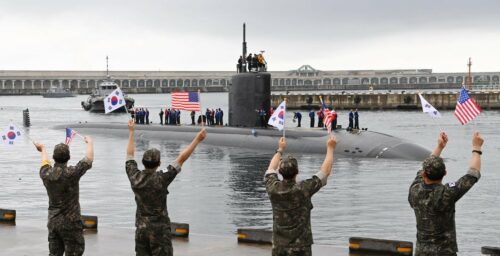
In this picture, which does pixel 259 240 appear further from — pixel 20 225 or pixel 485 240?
pixel 485 240

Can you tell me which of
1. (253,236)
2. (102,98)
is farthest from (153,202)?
(102,98)

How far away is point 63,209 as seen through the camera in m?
8.41

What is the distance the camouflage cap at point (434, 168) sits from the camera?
265 inches

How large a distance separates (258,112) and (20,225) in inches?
802

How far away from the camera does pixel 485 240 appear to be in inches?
601

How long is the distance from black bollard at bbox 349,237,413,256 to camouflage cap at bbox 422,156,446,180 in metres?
3.74

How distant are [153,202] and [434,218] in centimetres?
286

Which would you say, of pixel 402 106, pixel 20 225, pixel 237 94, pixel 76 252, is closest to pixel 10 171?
pixel 237 94

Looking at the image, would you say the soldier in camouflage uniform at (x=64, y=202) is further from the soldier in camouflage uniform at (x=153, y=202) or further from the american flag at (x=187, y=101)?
the american flag at (x=187, y=101)

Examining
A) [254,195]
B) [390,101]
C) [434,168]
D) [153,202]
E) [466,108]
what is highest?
[466,108]

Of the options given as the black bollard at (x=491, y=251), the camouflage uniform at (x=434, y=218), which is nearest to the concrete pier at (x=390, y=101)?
the black bollard at (x=491, y=251)

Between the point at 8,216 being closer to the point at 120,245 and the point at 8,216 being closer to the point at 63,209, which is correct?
the point at 120,245

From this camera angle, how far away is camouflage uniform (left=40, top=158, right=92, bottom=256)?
328 inches

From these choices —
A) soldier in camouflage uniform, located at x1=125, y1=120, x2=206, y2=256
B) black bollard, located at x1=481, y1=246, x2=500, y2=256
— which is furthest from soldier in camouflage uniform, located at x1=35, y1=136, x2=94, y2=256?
black bollard, located at x1=481, y1=246, x2=500, y2=256
